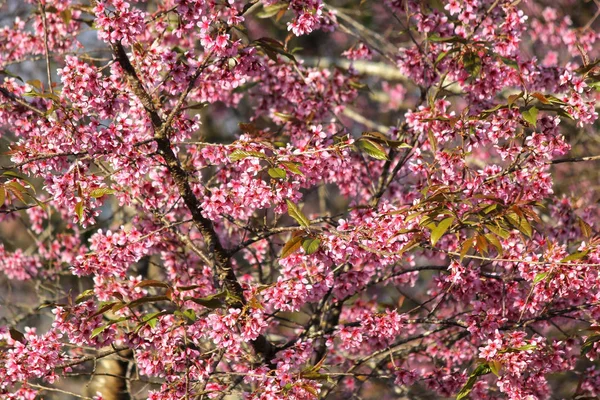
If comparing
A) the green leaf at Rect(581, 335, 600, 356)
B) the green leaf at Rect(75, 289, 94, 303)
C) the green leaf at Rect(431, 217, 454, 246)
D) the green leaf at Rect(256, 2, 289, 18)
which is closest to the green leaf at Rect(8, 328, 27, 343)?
the green leaf at Rect(75, 289, 94, 303)

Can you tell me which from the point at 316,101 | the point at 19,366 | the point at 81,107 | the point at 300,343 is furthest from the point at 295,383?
the point at 316,101

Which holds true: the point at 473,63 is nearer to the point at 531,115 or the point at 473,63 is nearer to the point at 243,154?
the point at 531,115

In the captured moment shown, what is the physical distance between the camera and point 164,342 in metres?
2.86

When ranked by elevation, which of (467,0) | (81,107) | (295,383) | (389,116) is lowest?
(295,383)

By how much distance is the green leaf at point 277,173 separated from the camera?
105 inches

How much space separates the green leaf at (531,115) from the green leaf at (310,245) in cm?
92

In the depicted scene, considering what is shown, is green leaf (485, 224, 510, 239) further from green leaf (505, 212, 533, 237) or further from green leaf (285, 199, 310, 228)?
green leaf (285, 199, 310, 228)

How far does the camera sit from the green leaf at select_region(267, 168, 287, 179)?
266cm

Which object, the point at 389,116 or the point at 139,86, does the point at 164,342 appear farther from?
the point at 389,116

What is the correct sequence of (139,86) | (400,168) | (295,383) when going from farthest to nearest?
(400,168) < (139,86) < (295,383)

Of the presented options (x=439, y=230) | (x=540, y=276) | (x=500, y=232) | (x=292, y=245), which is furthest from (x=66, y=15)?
(x=540, y=276)

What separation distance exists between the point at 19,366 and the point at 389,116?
7228 millimetres

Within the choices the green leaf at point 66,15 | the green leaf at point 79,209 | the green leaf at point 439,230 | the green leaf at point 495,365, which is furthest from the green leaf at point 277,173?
the green leaf at point 66,15

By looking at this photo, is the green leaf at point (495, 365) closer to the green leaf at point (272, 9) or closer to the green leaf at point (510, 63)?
the green leaf at point (510, 63)
